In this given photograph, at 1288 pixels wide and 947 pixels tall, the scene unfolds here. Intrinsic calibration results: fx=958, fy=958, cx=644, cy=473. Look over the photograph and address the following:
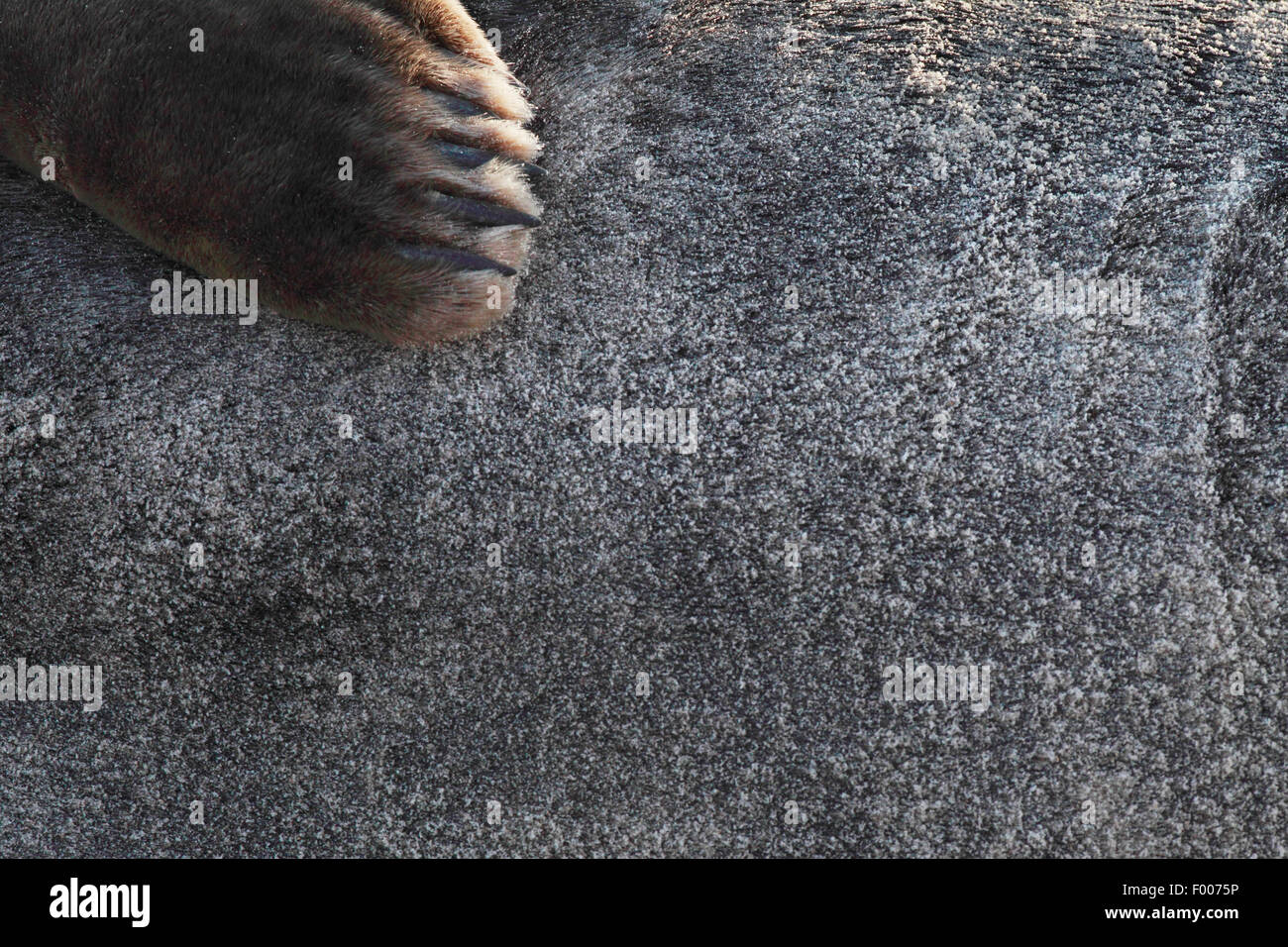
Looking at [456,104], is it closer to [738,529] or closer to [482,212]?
[482,212]

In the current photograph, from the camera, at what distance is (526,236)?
1356 mm

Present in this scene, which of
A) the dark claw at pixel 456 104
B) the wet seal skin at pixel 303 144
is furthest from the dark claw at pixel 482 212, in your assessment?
the dark claw at pixel 456 104

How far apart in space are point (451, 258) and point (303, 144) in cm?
24

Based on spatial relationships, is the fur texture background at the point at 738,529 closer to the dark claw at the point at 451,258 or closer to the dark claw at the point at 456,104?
the dark claw at the point at 451,258

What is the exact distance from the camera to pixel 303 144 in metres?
1.26

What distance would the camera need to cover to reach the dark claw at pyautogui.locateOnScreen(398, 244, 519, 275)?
125cm

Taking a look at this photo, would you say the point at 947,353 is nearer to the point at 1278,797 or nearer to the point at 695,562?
the point at 695,562

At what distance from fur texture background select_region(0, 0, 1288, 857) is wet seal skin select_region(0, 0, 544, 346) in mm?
96

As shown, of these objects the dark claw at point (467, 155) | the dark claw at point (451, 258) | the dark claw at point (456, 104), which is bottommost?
the dark claw at point (451, 258)

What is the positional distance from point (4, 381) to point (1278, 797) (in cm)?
177

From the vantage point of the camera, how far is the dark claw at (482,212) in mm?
1280

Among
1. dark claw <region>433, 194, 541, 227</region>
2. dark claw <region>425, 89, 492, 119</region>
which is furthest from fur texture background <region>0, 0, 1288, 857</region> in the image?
dark claw <region>425, 89, 492, 119</region>

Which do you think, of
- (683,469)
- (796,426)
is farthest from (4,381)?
(796,426)

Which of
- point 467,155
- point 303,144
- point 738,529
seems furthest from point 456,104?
point 738,529
